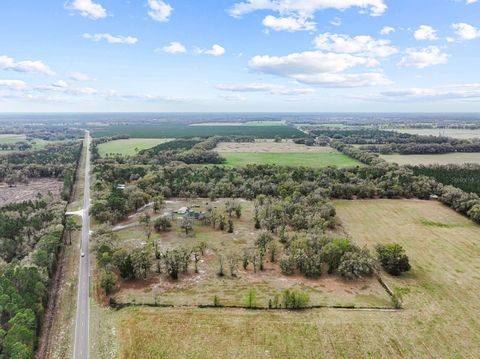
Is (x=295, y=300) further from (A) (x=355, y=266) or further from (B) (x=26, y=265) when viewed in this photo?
(B) (x=26, y=265)

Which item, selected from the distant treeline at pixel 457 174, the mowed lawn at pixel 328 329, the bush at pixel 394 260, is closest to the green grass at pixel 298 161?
the distant treeline at pixel 457 174

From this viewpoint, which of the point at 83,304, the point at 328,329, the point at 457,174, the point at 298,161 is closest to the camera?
the point at 328,329

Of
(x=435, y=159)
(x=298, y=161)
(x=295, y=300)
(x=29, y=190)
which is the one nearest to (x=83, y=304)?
(x=295, y=300)

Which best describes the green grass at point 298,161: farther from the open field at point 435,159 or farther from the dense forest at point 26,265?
the dense forest at point 26,265

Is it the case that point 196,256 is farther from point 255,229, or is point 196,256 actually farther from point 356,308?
point 356,308

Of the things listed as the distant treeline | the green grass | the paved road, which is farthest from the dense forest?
the distant treeline

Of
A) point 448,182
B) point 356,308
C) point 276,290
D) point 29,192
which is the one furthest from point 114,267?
point 448,182

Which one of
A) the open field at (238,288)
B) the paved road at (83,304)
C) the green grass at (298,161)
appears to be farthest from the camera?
the green grass at (298,161)

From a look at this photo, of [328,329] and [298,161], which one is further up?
[298,161]
